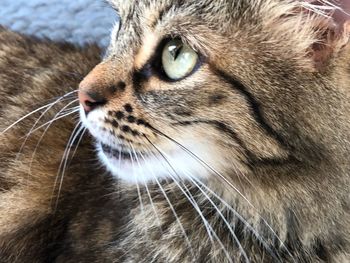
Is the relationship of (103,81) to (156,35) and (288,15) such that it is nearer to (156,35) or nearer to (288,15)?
(156,35)

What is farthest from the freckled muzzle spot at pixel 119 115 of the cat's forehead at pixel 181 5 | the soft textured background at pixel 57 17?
the soft textured background at pixel 57 17

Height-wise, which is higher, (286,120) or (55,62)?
(55,62)

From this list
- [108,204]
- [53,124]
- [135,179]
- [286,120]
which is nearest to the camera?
[286,120]

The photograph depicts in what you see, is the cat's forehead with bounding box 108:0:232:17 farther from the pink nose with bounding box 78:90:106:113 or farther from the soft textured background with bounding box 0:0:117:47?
the soft textured background with bounding box 0:0:117:47

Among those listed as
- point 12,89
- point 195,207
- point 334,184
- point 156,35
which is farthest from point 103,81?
point 12,89

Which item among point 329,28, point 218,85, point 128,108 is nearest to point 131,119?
point 128,108

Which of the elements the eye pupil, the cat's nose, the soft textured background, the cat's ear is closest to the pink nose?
the cat's nose

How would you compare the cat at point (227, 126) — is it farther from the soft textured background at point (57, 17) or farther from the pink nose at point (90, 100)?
the soft textured background at point (57, 17)

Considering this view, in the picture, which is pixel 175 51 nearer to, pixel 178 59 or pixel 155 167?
pixel 178 59
